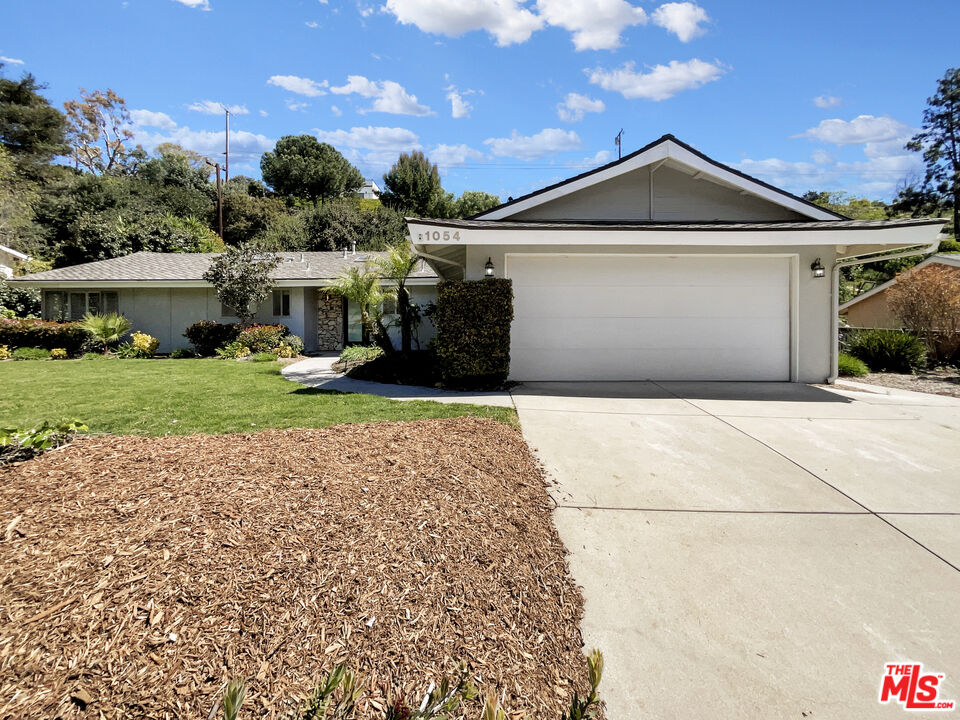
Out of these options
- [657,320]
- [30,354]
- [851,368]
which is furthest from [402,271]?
[30,354]

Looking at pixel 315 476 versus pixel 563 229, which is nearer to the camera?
pixel 315 476

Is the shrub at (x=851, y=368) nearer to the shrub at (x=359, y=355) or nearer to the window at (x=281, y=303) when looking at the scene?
the shrub at (x=359, y=355)

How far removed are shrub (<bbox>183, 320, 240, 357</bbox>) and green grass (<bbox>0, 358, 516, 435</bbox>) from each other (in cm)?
483

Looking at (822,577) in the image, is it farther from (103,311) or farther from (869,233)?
(103,311)

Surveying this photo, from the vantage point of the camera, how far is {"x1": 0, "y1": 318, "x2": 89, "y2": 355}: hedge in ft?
49.3

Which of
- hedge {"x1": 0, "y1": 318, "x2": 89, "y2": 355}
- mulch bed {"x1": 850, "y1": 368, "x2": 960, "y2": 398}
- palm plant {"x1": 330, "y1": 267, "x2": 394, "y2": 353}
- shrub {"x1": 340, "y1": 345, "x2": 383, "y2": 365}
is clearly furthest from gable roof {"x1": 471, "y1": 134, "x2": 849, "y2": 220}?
hedge {"x1": 0, "y1": 318, "x2": 89, "y2": 355}

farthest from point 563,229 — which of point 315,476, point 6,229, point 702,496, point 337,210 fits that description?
point 6,229

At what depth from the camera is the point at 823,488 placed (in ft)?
13.4

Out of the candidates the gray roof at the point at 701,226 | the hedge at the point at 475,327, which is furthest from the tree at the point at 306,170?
the hedge at the point at 475,327

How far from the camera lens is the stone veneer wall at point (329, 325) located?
17766 mm

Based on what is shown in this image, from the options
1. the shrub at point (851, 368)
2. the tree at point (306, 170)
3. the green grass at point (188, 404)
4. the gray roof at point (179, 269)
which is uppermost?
the tree at point (306, 170)

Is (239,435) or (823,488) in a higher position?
(239,435)

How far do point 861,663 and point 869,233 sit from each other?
27.6 ft

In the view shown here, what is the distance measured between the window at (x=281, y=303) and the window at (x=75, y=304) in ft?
18.4
